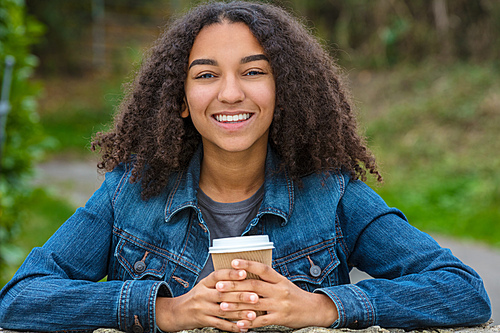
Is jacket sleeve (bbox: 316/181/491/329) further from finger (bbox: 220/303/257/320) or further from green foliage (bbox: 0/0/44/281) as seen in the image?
green foliage (bbox: 0/0/44/281)

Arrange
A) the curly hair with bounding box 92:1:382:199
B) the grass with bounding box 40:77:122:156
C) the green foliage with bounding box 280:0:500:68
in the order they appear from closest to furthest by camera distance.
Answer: the curly hair with bounding box 92:1:382:199 < the green foliage with bounding box 280:0:500:68 < the grass with bounding box 40:77:122:156

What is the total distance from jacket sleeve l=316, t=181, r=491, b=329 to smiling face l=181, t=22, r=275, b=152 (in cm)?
52

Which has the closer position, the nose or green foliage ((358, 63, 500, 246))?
the nose

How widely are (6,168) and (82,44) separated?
12.1 meters

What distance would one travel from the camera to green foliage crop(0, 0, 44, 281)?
14.9ft

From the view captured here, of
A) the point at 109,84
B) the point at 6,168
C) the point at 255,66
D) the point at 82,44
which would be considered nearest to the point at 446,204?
the point at 6,168

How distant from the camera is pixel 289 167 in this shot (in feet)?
8.08

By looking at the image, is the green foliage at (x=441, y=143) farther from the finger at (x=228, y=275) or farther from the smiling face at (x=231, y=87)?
the finger at (x=228, y=275)

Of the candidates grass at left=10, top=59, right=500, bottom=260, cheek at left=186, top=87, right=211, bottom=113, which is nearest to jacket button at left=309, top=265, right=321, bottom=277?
cheek at left=186, top=87, right=211, bottom=113

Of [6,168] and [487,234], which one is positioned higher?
[6,168]

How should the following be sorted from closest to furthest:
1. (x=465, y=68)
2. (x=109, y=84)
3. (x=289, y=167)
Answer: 1. (x=289, y=167)
2. (x=465, y=68)
3. (x=109, y=84)

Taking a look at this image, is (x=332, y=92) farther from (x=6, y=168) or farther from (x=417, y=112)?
(x=417, y=112)

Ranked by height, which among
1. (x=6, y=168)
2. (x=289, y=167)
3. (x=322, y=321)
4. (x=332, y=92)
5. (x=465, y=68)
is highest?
(x=465, y=68)

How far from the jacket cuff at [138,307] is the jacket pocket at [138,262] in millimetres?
192
